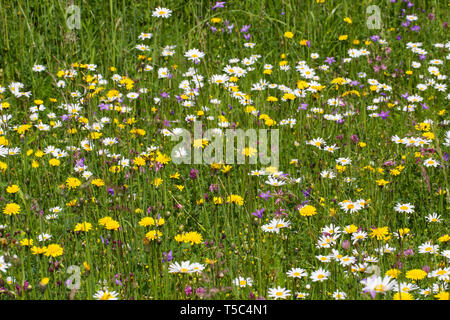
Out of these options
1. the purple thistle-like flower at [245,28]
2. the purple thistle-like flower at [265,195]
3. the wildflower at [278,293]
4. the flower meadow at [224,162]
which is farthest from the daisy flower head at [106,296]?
the purple thistle-like flower at [245,28]

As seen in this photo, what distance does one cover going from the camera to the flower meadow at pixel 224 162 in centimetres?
210

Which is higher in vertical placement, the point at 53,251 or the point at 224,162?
the point at 224,162

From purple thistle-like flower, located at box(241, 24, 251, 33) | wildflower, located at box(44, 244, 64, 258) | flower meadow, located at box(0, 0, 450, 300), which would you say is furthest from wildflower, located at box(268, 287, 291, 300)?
purple thistle-like flower, located at box(241, 24, 251, 33)

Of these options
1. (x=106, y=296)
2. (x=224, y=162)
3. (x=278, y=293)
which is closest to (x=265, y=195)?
(x=224, y=162)

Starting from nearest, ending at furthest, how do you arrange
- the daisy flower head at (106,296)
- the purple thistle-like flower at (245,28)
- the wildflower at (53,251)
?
1. the daisy flower head at (106,296)
2. the wildflower at (53,251)
3. the purple thistle-like flower at (245,28)

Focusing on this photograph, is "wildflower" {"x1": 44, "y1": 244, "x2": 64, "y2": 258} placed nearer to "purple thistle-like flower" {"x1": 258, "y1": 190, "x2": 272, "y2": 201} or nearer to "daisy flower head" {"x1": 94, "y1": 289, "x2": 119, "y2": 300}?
"daisy flower head" {"x1": 94, "y1": 289, "x2": 119, "y2": 300}

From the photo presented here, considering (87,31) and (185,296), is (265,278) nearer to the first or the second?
(185,296)

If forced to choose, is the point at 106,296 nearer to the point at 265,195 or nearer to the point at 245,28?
the point at 265,195

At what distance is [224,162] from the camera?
2818 millimetres

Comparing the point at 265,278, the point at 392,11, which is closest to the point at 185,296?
the point at 265,278

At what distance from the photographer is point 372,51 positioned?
434 cm

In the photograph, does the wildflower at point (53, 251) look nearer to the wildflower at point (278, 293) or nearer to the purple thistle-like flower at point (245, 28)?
the wildflower at point (278, 293)

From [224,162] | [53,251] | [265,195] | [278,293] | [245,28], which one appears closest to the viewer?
[278,293]

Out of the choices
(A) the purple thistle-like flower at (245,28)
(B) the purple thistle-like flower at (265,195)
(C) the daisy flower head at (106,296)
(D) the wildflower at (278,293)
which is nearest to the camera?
(C) the daisy flower head at (106,296)
